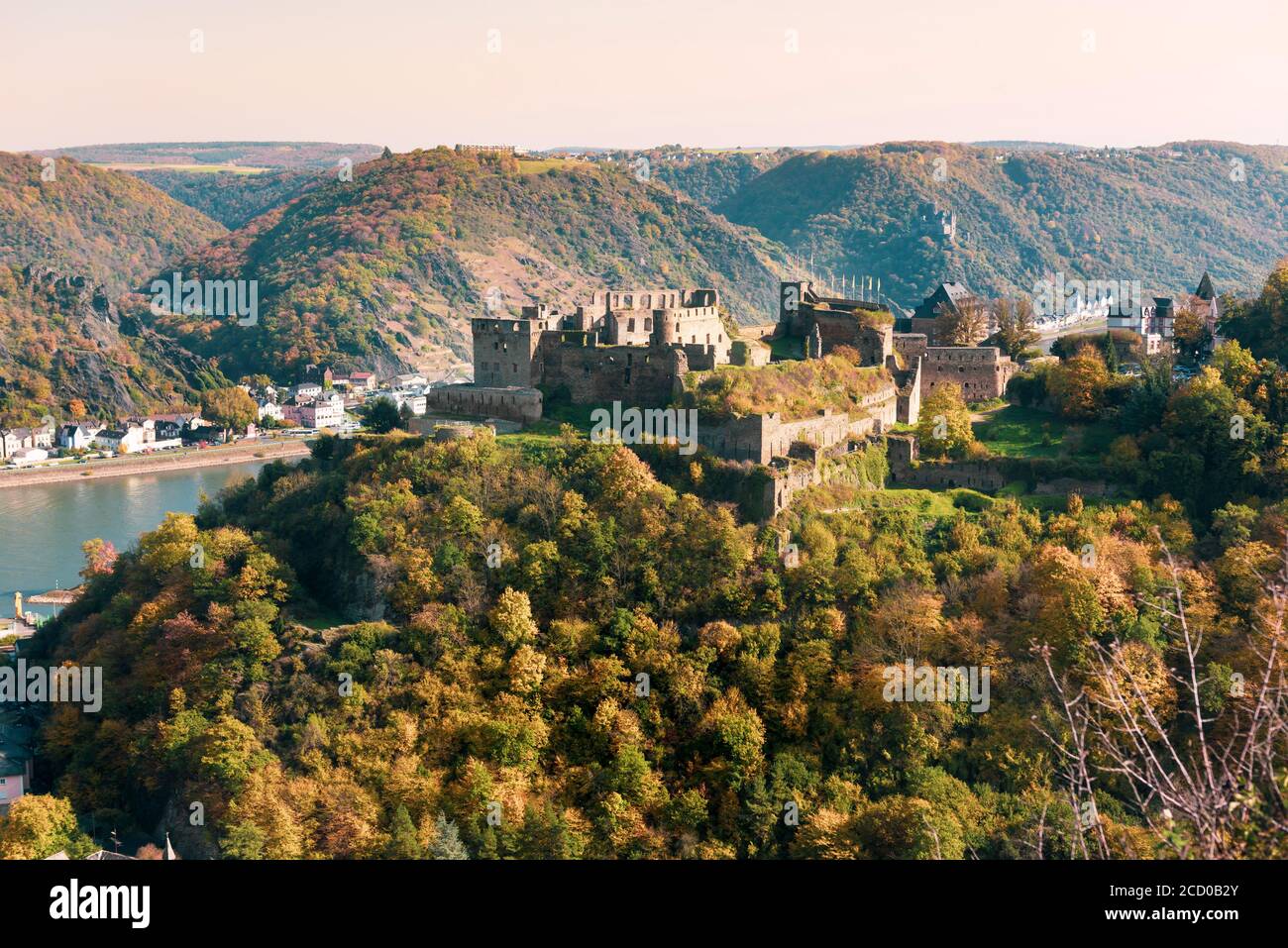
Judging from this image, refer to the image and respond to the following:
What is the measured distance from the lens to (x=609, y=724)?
28719mm

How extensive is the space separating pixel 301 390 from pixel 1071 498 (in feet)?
227

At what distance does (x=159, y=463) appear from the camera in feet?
255

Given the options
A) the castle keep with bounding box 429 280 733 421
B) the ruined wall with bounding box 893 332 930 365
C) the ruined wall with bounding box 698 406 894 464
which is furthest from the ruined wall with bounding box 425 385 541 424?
the ruined wall with bounding box 893 332 930 365

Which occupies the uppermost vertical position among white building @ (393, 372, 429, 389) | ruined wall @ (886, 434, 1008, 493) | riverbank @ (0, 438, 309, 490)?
ruined wall @ (886, 434, 1008, 493)

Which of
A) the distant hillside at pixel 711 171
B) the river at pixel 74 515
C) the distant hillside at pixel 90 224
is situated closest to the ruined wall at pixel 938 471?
the river at pixel 74 515

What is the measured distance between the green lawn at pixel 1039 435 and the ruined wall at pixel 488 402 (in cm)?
1205

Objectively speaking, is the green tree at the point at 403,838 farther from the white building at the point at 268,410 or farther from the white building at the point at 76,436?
the white building at the point at 268,410

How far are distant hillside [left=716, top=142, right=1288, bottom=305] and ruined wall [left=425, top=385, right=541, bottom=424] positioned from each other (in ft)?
326

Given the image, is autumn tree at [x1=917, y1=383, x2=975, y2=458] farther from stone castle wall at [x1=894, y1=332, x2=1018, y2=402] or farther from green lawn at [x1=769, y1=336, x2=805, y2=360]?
green lawn at [x1=769, y1=336, x2=805, y2=360]

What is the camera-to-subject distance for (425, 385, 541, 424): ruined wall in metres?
37.2

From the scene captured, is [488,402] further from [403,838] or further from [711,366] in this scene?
[403,838]

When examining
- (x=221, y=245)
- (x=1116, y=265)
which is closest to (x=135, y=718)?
(x=221, y=245)

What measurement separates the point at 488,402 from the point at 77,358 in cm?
6575

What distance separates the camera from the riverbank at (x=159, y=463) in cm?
7325
